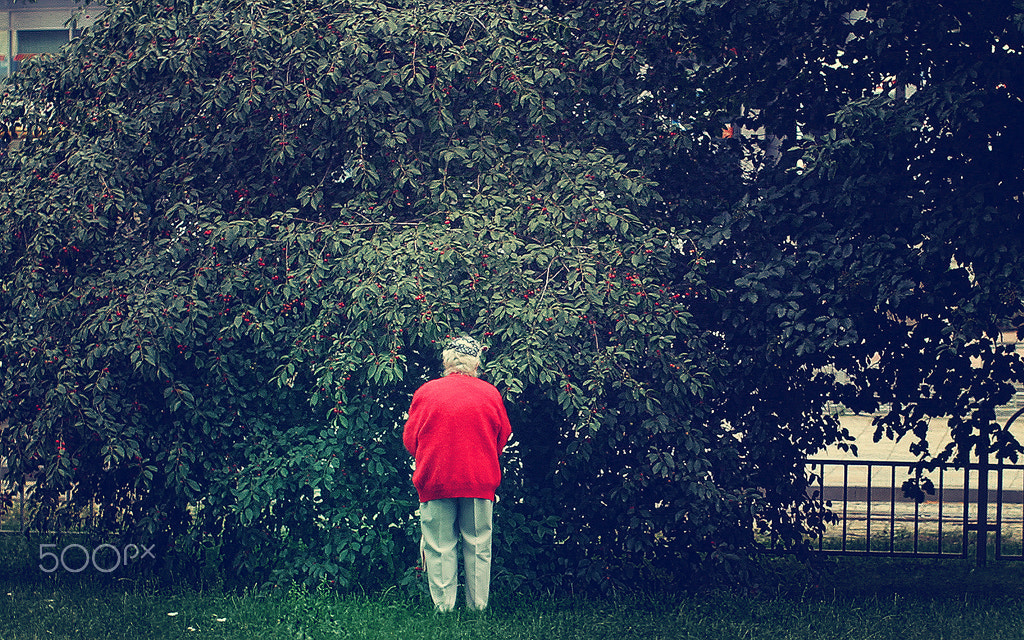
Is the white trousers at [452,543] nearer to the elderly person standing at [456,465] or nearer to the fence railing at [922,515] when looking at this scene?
the elderly person standing at [456,465]

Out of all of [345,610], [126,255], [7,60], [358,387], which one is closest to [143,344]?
[126,255]

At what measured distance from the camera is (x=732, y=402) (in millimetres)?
7219

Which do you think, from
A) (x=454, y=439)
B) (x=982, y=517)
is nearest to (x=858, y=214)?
(x=454, y=439)

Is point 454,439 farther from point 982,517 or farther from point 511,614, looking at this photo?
point 982,517

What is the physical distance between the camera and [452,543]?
6121mm

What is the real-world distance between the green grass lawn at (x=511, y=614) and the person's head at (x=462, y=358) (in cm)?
137

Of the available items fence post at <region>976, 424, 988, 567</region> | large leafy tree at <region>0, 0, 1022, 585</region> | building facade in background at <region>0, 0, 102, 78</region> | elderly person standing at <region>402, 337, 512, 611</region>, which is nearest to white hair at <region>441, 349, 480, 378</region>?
elderly person standing at <region>402, 337, 512, 611</region>

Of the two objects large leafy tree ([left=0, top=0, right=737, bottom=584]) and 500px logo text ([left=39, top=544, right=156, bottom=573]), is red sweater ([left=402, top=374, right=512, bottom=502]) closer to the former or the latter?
large leafy tree ([left=0, top=0, right=737, bottom=584])

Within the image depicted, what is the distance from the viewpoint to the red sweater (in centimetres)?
589

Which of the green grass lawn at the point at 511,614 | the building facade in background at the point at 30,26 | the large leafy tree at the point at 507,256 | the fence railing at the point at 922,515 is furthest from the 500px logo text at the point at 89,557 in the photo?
the building facade in background at the point at 30,26

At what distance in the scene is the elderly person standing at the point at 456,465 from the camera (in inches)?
232

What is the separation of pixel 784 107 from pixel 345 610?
4.19m

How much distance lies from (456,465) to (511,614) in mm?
1062

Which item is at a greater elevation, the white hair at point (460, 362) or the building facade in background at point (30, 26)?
the building facade in background at point (30, 26)
